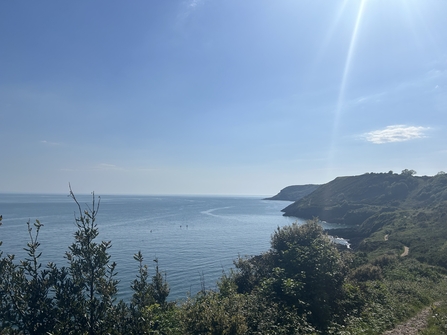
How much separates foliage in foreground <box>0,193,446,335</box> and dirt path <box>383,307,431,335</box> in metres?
0.43

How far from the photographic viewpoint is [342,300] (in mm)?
16312

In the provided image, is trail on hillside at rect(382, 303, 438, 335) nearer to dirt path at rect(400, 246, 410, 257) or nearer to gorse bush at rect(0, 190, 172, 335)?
gorse bush at rect(0, 190, 172, 335)

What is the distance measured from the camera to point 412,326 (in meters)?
13.7

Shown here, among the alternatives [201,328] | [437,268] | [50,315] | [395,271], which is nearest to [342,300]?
[201,328]

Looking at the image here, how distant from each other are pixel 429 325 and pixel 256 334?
8.21m

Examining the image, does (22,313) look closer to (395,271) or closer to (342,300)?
(342,300)

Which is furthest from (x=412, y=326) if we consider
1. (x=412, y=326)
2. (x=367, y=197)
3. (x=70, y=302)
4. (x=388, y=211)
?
(x=367, y=197)

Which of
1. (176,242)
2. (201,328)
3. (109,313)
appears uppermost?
(109,313)

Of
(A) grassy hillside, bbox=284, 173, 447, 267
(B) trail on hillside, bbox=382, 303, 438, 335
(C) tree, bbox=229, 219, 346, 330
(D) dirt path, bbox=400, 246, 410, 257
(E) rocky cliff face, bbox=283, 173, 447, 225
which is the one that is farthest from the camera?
(E) rocky cliff face, bbox=283, 173, 447, 225

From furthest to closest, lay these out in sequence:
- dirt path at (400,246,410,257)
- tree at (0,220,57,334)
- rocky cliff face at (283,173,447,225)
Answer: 1. rocky cliff face at (283,173,447,225)
2. dirt path at (400,246,410,257)
3. tree at (0,220,57,334)

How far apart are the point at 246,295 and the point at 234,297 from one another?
2.57 meters

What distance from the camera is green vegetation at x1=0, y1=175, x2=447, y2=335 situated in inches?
291

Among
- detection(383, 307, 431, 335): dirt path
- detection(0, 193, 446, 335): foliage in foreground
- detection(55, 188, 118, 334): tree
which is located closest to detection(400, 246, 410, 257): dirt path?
detection(0, 193, 446, 335): foliage in foreground

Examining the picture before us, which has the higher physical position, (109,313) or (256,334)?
(109,313)
